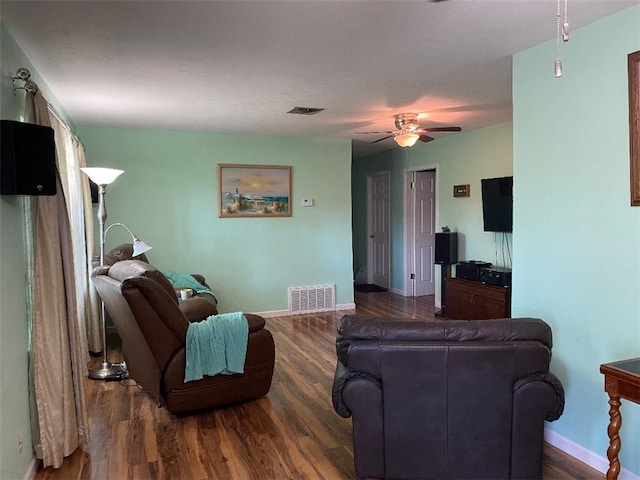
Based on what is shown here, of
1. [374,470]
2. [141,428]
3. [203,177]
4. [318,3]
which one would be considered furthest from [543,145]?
[203,177]

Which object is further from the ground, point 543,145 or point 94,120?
point 94,120

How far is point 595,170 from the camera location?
8.11ft

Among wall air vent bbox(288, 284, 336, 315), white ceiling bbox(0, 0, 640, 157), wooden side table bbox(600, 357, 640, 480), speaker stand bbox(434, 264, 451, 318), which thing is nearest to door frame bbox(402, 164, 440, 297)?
speaker stand bbox(434, 264, 451, 318)

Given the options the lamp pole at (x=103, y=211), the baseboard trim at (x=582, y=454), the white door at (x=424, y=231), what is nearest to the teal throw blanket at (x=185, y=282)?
the lamp pole at (x=103, y=211)

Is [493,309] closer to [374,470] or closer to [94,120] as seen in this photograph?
[374,470]

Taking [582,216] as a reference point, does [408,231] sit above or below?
below

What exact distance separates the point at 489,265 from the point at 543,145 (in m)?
2.80

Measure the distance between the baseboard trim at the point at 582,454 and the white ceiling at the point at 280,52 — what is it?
2.16 m

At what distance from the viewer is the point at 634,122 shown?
88.4 inches

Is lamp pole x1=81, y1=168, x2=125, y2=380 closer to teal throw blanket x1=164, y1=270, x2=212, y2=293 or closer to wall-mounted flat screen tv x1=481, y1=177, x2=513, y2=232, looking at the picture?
teal throw blanket x1=164, y1=270, x2=212, y2=293

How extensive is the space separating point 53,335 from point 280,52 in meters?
2.08

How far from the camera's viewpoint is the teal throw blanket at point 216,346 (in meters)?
3.09

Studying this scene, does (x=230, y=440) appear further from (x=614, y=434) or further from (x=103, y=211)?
(x=103, y=211)

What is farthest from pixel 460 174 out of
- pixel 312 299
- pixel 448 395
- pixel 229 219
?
pixel 448 395
